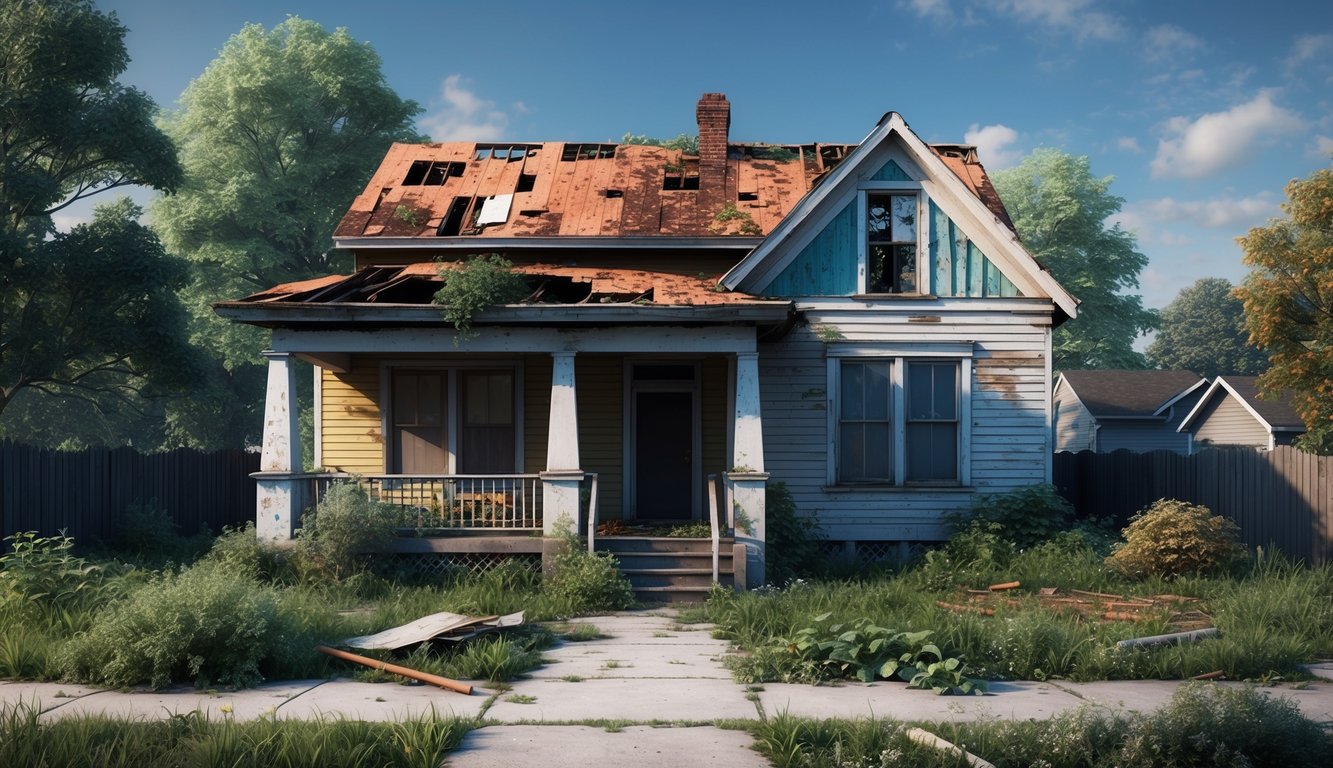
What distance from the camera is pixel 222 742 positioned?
6.32 m

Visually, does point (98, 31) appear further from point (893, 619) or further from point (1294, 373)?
point (1294, 373)

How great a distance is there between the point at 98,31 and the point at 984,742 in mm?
26925

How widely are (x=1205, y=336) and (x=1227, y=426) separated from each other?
60.1 metres

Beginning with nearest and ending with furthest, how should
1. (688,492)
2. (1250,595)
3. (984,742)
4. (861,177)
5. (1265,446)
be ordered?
(984,742)
(1250,595)
(861,177)
(688,492)
(1265,446)

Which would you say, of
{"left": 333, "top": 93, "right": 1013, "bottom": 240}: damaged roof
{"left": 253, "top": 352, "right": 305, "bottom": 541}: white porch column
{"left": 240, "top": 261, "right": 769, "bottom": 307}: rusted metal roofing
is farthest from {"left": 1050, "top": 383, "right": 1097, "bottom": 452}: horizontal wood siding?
{"left": 253, "top": 352, "right": 305, "bottom": 541}: white porch column

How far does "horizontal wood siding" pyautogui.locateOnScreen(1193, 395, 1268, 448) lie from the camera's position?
1454 inches

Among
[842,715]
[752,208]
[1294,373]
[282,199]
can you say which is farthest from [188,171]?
[842,715]

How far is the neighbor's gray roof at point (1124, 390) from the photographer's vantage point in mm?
39000

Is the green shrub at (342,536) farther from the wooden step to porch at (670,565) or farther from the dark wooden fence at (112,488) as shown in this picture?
the dark wooden fence at (112,488)

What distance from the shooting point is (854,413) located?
16.6m

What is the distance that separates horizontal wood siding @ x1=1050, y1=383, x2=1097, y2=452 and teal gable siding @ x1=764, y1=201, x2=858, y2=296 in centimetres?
2591

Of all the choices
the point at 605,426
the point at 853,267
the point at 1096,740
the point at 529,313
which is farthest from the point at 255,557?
the point at 1096,740

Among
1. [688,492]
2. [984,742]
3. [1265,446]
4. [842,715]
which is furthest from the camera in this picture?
[1265,446]

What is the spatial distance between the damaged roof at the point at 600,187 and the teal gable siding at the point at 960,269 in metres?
0.76
